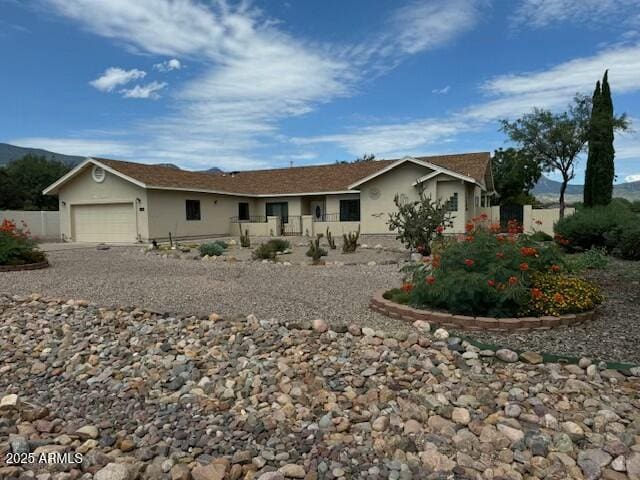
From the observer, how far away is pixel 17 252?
1216 cm

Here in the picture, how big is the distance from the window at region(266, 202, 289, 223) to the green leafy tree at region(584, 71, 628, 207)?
57.9 feet

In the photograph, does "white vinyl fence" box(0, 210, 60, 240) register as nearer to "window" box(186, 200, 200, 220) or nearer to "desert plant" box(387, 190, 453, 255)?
"window" box(186, 200, 200, 220)

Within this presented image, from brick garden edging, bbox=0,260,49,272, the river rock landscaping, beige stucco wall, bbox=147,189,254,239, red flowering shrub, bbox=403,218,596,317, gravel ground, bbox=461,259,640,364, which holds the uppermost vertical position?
beige stucco wall, bbox=147,189,254,239

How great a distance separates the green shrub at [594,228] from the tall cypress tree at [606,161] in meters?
12.0

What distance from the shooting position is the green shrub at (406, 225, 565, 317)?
579cm

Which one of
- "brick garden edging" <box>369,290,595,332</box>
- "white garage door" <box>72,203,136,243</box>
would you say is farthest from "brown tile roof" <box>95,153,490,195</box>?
"brick garden edging" <box>369,290,595,332</box>

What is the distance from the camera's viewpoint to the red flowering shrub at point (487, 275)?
5.79m

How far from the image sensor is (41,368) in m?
5.29

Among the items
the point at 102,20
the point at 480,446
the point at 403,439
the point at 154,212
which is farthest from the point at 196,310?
the point at 154,212

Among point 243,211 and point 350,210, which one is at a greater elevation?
point 243,211

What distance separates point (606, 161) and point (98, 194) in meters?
27.8

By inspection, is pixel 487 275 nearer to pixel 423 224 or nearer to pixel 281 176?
pixel 423 224

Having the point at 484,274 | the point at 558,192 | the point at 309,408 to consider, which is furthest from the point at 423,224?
the point at 558,192

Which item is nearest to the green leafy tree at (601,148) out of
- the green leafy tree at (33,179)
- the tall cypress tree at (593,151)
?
the tall cypress tree at (593,151)
